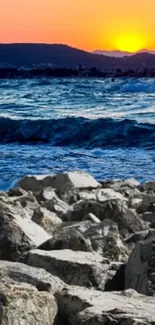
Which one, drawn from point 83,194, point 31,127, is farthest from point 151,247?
point 31,127

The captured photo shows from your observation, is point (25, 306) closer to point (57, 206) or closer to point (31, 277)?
point (31, 277)

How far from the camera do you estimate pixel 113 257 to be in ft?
14.8

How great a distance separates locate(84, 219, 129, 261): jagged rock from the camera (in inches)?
177

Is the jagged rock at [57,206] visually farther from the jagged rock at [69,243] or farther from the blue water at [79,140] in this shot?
the blue water at [79,140]

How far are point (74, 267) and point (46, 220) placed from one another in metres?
1.72

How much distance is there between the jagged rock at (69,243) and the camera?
434 centimetres

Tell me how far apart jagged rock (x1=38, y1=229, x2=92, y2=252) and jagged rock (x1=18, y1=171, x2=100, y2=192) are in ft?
10.1

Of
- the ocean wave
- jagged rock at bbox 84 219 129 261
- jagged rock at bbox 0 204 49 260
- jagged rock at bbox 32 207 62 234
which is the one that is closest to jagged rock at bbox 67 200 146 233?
jagged rock at bbox 32 207 62 234

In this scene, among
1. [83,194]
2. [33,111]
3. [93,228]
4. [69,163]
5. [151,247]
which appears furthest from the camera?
[33,111]

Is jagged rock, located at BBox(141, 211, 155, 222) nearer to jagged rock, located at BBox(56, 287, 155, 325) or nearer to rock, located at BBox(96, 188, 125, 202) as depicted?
rock, located at BBox(96, 188, 125, 202)

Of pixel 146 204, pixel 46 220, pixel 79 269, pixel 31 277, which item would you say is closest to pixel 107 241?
pixel 79 269

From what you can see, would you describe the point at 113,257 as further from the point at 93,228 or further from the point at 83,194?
the point at 83,194

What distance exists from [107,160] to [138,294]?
37.7 ft

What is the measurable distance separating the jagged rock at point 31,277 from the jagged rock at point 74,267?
0.60 ft
